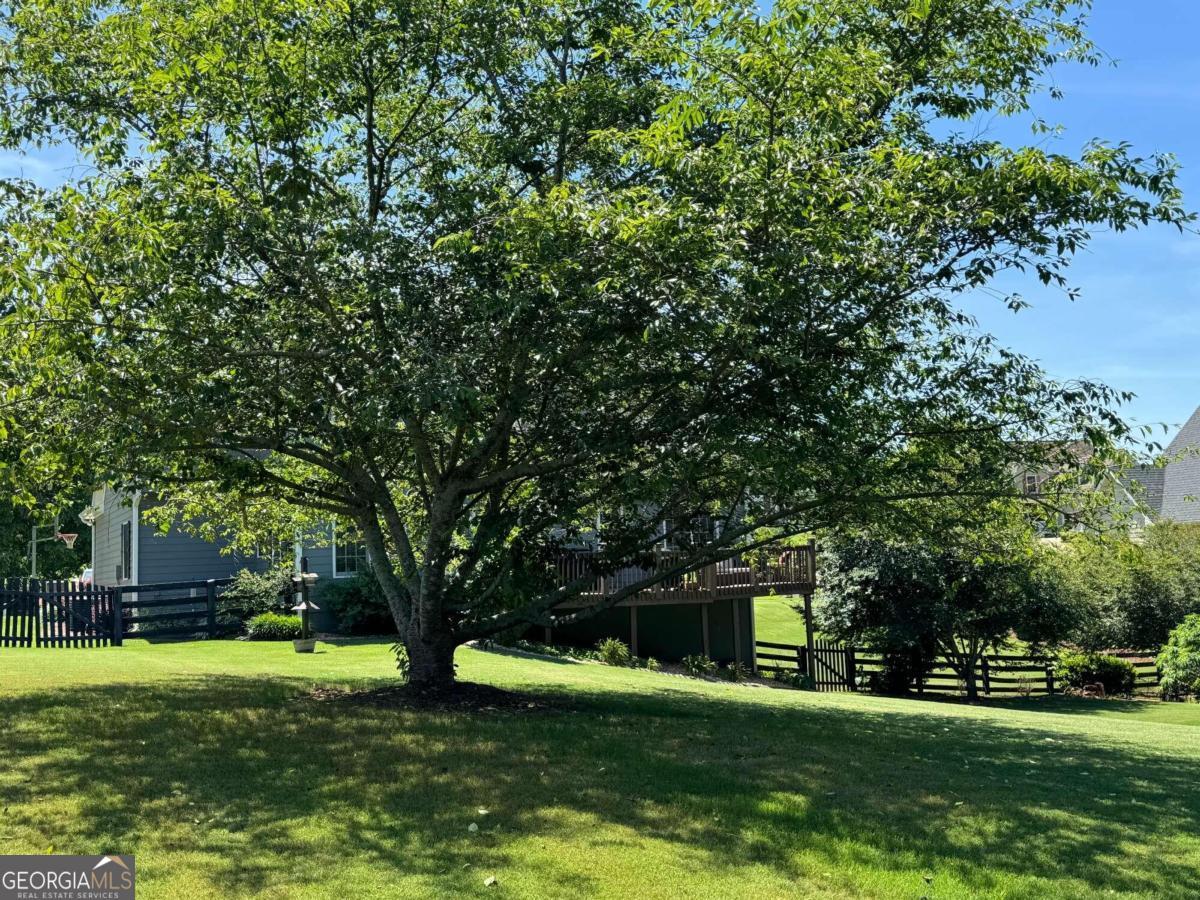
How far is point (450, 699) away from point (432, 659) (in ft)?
2.09

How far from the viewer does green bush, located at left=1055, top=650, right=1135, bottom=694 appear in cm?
2708

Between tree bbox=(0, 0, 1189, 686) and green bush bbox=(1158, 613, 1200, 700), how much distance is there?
17.8m

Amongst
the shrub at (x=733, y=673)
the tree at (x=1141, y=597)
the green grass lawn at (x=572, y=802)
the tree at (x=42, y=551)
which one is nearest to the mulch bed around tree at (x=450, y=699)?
the green grass lawn at (x=572, y=802)

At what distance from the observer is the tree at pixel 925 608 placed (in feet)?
79.5

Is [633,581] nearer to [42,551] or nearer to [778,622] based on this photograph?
[778,622]

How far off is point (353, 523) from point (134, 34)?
6.40m

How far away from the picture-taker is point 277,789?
6965mm

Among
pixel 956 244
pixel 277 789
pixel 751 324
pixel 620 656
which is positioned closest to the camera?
pixel 277 789

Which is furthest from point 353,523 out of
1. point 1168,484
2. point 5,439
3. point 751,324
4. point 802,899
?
point 1168,484

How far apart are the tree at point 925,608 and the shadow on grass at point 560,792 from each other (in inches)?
541

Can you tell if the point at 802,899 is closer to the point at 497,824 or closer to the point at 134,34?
the point at 497,824

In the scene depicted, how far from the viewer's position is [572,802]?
681 cm

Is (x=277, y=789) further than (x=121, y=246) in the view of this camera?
No

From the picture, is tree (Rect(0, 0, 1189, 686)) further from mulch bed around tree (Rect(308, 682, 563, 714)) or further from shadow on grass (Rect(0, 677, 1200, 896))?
shadow on grass (Rect(0, 677, 1200, 896))
